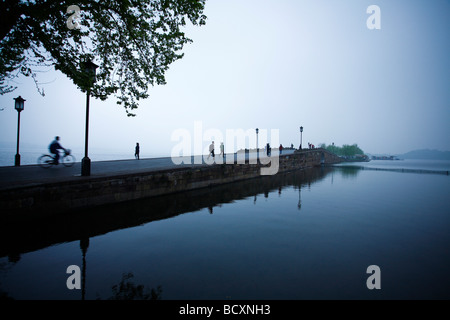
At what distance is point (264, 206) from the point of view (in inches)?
408

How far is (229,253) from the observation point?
518 centimetres

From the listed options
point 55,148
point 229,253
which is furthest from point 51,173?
point 229,253

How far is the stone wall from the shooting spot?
6199 mm

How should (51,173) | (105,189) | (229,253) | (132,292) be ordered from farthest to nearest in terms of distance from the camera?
Answer: (51,173), (105,189), (229,253), (132,292)

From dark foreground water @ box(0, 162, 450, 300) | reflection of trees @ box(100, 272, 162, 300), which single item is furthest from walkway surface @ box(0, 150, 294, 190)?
reflection of trees @ box(100, 272, 162, 300)

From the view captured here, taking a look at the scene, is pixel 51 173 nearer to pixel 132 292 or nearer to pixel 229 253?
pixel 132 292

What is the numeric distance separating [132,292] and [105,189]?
20.5ft

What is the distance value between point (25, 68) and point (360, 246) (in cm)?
1381

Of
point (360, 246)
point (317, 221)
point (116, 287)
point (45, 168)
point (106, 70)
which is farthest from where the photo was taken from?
point (45, 168)

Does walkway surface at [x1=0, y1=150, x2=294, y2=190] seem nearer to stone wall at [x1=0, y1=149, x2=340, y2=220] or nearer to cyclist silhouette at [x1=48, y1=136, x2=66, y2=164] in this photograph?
stone wall at [x1=0, y1=149, x2=340, y2=220]

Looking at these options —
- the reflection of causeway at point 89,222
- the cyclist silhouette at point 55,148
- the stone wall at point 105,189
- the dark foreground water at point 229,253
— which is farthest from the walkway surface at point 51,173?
the dark foreground water at point 229,253

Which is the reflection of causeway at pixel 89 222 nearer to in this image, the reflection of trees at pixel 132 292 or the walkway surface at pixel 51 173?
the walkway surface at pixel 51 173
